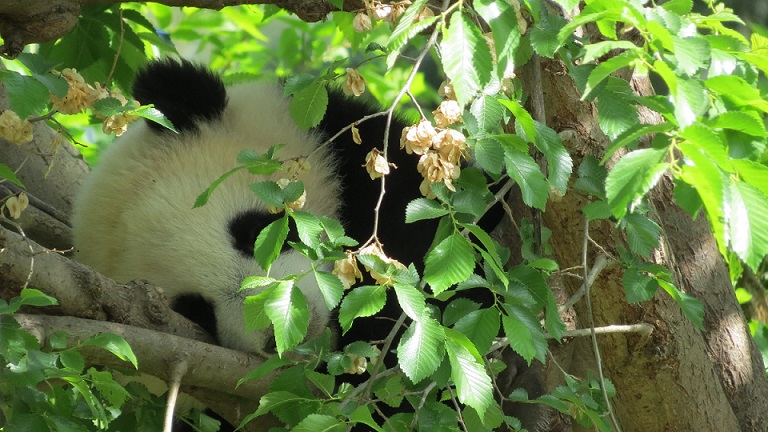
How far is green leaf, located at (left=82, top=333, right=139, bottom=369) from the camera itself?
179 cm

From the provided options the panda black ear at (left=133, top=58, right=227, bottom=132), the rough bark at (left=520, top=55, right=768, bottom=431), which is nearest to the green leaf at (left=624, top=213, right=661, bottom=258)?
the rough bark at (left=520, top=55, right=768, bottom=431)

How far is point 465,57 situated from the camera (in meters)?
1.42

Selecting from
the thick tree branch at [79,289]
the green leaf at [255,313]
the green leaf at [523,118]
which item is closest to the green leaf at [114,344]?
the thick tree branch at [79,289]

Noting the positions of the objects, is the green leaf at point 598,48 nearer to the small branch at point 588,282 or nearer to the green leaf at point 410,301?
the green leaf at point 410,301

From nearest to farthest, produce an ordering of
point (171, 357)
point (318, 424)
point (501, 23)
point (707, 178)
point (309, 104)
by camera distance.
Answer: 1. point (707, 178)
2. point (501, 23)
3. point (318, 424)
4. point (309, 104)
5. point (171, 357)

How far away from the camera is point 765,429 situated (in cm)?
272

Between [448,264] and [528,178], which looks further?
[528,178]

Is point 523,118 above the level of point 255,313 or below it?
above

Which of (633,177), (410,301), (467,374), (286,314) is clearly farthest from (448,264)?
(633,177)

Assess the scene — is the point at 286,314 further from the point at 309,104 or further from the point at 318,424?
the point at 309,104

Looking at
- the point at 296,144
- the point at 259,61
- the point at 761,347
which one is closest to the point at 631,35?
the point at 296,144

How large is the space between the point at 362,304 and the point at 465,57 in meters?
0.48

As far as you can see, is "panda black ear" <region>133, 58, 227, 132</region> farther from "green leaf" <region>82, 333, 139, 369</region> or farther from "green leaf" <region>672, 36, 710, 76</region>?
"green leaf" <region>672, 36, 710, 76</region>

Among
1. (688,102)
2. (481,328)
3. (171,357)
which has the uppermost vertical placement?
(688,102)
